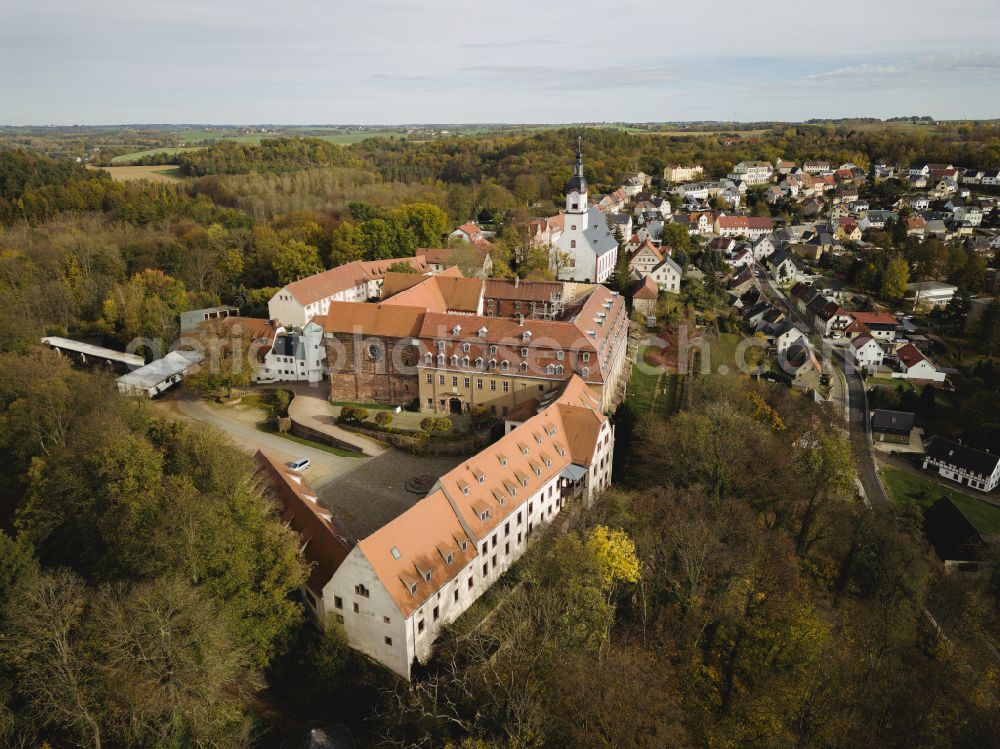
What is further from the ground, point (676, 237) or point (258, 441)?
point (676, 237)

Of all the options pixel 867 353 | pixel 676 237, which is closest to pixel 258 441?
pixel 867 353

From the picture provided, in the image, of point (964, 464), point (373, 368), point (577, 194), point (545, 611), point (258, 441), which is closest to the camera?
point (545, 611)

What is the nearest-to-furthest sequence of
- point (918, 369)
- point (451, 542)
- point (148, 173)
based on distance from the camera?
point (451, 542) < point (918, 369) < point (148, 173)

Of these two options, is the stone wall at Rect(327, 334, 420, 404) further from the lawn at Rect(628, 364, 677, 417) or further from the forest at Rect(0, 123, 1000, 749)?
the lawn at Rect(628, 364, 677, 417)

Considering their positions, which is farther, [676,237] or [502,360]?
[676,237]

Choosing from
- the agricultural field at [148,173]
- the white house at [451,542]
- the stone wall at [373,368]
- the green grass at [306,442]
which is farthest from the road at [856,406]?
the agricultural field at [148,173]

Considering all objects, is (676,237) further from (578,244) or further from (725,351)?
(725,351)

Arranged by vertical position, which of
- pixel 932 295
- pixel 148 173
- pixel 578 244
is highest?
pixel 148 173
